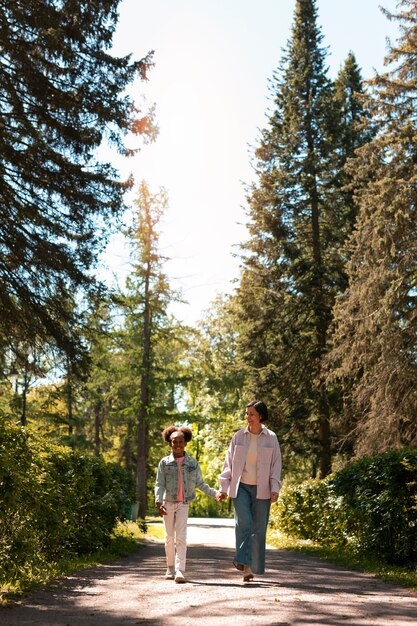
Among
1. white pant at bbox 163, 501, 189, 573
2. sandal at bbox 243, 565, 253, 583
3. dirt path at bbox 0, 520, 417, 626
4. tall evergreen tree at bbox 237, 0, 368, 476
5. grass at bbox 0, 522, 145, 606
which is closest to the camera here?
dirt path at bbox 0, 520, 417, 626

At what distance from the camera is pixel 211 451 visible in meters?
53.8

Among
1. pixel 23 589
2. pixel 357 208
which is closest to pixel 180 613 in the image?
pixel 23 589

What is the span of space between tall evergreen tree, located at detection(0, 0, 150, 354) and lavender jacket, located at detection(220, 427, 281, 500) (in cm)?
→ 668

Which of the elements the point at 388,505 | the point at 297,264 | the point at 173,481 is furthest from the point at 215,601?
the point at 297,264

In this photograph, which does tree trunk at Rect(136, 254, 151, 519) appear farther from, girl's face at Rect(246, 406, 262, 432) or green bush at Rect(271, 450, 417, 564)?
girl's face at Rect(246, 406, 262, 432)

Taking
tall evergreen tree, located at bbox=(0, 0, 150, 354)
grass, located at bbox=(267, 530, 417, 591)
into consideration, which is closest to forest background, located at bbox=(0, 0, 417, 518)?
tall evergreen tree, located at bbox=(0, 0, 150, 354)

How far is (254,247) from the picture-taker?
95.5ft

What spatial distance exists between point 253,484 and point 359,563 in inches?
132

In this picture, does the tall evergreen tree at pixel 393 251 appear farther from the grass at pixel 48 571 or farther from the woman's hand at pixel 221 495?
the woman's hand at pixel 221 495

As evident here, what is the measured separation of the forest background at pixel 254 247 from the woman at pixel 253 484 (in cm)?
233

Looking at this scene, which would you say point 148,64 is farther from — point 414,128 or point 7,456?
point 7,456

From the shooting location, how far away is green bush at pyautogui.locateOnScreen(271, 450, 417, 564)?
31.8 feet

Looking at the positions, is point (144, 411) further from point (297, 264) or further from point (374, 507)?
point (374, 507)

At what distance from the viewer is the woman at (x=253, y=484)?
8375 mm
